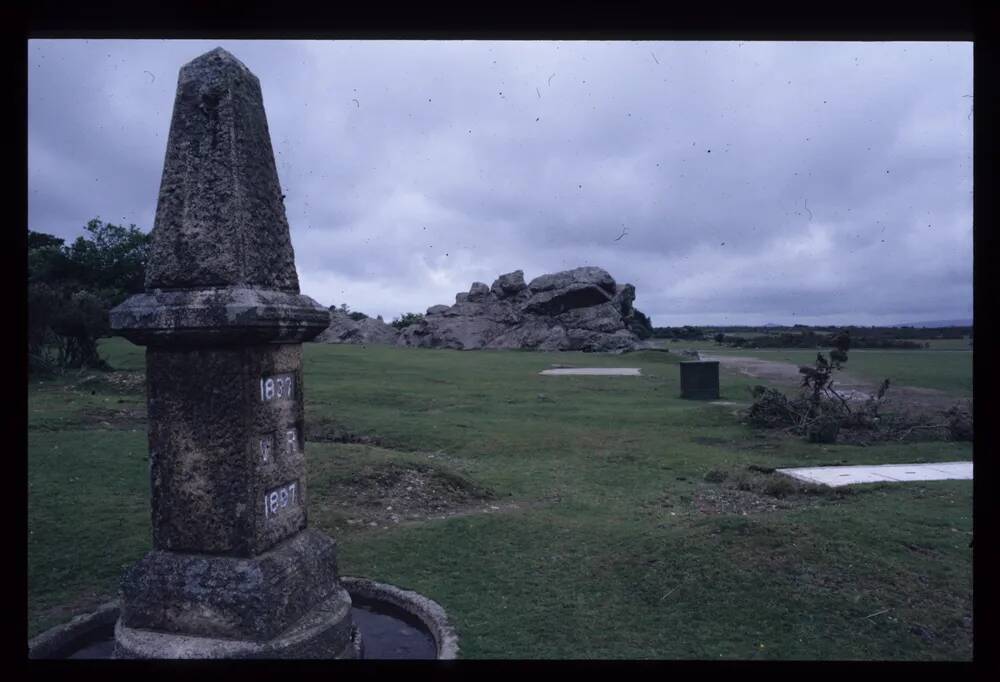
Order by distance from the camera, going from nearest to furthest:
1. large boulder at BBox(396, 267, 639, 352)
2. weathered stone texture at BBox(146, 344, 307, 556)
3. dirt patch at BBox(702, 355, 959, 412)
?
weathered stone texture at BBox(146, 344, 307, 556) < dirt patch at BBox(702, 355, 959, 412) < large boulder at BBox(396, 267, 639, 352)

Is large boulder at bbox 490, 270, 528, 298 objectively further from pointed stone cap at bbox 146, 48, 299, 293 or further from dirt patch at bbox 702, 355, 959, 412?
pointed stone cap at bbox 146, 48, 299, 293

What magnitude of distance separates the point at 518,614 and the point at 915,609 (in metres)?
3.29

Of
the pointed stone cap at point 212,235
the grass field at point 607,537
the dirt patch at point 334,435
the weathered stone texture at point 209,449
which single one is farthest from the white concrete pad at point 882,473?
the pointed stone cap at point 212,235

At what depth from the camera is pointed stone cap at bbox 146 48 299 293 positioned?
3.71 meters

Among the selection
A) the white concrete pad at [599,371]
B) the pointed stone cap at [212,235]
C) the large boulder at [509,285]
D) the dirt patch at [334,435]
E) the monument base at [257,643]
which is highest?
the large boulder at [509,285]

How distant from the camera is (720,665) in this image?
2359 millimetres

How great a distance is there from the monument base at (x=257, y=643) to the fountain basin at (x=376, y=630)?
48 centimetres

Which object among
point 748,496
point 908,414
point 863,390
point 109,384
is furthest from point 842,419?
point 109,384

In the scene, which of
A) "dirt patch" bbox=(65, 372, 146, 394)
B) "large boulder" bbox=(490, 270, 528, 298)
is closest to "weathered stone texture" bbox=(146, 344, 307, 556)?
"dirt patch" bbox=(65, 372, 146, 394)

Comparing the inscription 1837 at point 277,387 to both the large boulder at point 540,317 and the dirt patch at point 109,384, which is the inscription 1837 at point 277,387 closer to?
the dirt patch at point 109,384

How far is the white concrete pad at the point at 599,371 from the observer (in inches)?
1043

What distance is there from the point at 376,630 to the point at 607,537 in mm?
3272

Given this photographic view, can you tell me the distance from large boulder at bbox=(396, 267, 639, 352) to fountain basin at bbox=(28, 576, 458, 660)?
37414 mm

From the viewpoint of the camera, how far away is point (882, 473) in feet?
32.5
